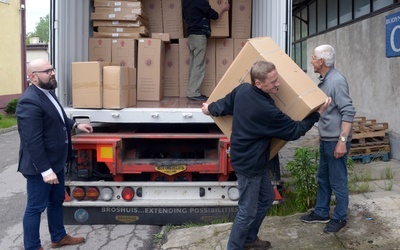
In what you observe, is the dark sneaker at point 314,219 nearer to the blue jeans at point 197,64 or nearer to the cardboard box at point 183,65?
the blue jeans at point 197,64

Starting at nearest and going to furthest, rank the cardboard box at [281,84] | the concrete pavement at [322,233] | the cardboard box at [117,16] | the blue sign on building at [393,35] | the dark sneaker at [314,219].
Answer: the cardboard box at [281,84] < the concrete pavement at [322,233] < the dark sneaker at [314,219] < the cardboard box at [117,16] < the blue sign on building at [393,35]

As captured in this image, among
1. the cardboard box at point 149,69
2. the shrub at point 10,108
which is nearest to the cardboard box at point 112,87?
the cardboard box at point 149,69

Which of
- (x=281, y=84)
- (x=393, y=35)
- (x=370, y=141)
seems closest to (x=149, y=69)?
(x=281, y=84)

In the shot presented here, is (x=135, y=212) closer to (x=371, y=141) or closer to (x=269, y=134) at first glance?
(x=269, y=134)

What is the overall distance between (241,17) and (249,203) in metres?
3.60

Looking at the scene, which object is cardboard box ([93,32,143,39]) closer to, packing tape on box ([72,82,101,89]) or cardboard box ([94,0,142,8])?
cardboard box ([94,0,142,8])

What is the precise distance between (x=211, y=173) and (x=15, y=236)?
2.20m

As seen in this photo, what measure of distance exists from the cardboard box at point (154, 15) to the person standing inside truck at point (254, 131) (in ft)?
10.1

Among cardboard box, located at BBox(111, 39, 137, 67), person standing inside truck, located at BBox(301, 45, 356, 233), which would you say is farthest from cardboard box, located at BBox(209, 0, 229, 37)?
person standing inside truck, located at BBox(301, 45, 356, 233)

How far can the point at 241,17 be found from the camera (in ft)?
21.1

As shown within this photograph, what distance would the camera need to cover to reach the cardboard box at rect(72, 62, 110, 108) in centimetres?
465

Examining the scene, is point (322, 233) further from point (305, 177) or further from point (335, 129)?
point (335, 129)

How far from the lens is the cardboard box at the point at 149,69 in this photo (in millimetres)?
5719

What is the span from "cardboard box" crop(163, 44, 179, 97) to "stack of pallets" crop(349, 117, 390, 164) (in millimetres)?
3154
